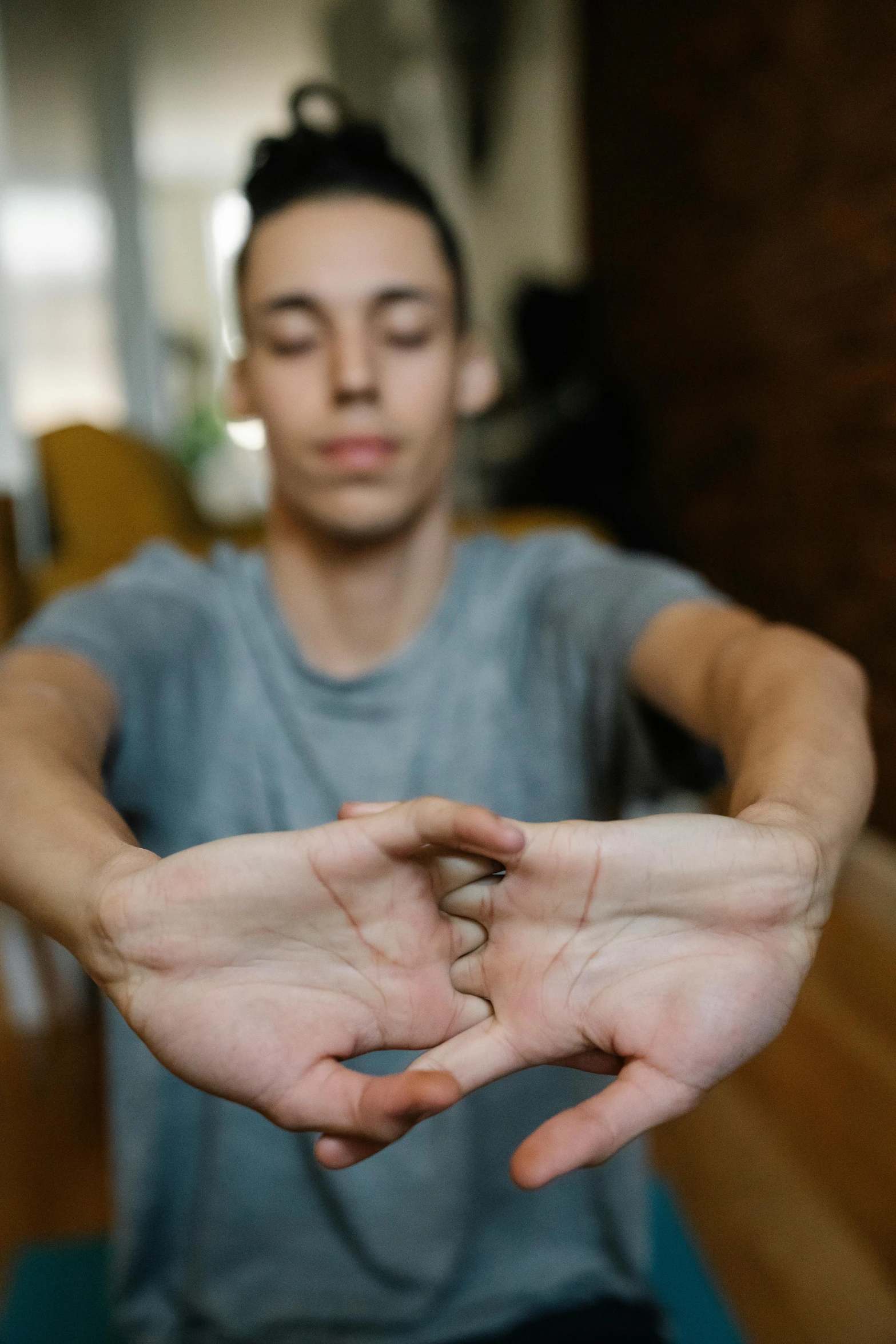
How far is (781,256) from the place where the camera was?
195 centimetres

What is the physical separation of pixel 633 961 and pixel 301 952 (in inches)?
4.8

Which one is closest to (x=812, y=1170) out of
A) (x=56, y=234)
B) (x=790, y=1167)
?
(x=790, y=1167)

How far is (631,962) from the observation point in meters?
0.37

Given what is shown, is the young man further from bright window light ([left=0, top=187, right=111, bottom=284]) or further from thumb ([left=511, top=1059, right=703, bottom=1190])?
bright window light ([left=0, top=187, right=111, bottom=284])

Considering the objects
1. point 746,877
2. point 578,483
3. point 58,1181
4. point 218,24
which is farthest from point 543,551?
point 218,24

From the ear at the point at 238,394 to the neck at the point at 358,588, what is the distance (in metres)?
0.10

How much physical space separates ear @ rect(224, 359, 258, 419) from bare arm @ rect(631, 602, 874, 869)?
14.8 inches

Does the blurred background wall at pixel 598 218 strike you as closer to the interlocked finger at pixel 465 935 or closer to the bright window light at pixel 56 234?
the bright window light at pixel 56 234

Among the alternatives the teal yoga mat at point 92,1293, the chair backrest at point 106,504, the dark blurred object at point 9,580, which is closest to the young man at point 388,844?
the teal yoga mat at point 92,1293

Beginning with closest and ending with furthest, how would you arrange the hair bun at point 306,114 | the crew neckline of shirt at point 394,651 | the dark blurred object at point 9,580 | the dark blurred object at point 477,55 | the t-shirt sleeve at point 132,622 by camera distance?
the t-shirt sleeve at point 132,622, the crew neckline of shirt at point 394,651, the hair bun at point 306,114, the dark blurred object at point 9,580, the dark blurred object at point 477,55

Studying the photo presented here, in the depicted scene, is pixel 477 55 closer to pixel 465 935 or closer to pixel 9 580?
pixel 9 580

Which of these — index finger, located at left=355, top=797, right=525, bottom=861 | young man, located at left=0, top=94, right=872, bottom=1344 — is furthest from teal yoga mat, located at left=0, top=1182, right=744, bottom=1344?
index finger, located at left=355, top=797, right=525, bottom=861

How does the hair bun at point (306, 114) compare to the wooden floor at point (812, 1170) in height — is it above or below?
above

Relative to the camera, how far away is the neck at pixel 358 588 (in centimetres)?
72
